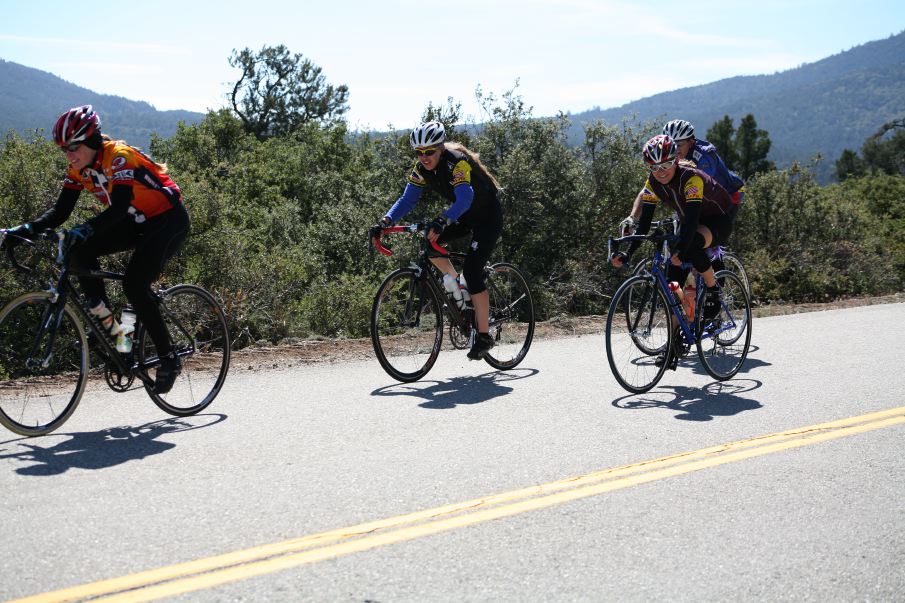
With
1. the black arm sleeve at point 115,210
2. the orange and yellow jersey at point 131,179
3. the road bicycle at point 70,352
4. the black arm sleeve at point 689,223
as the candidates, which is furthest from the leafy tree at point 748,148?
the black arm sleeve at point 115,210

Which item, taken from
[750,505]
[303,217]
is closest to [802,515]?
[750,505]

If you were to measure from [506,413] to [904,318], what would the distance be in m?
8.24

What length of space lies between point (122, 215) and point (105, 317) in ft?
2.49

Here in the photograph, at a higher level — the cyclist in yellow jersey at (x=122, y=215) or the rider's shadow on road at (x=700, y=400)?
the cyclist in yellow jersey at (x=122, y=215)

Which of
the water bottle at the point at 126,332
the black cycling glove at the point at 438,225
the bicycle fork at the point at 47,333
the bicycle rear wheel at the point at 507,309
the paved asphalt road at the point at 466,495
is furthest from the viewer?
the bicycle rear wheel at the point at 507,309

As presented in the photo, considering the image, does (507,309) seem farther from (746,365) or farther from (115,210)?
(115,210)

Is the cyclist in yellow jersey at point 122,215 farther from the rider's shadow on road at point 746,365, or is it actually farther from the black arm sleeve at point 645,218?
the rider's shadow on road at point 746,365

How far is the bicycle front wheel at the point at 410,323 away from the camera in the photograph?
767cm

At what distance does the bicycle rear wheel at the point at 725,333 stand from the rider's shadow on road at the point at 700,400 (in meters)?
0.20

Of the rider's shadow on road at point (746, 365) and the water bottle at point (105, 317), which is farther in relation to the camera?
the rider's shadow on road at point (746, 365)

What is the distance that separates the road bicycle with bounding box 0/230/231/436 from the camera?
222 inches

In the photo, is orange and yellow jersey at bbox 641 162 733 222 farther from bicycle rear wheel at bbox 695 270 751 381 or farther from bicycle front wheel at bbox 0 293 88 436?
bicycle front wheel at bbox 0 293 88 436

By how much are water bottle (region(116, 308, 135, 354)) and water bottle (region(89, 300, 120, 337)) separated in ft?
0.12

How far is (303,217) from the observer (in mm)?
29484
